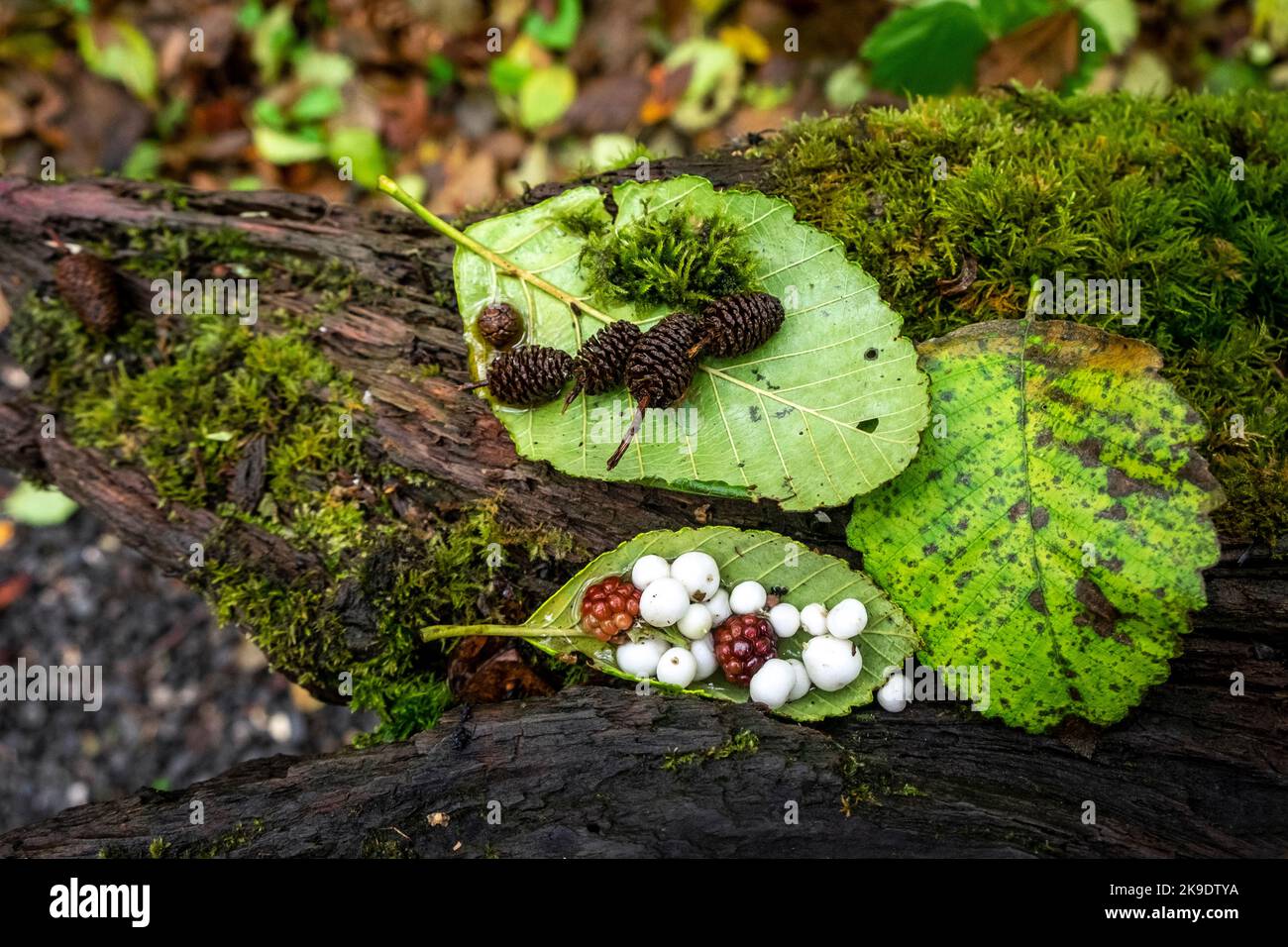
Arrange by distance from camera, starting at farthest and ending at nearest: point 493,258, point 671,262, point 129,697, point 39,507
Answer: point 39,507
point 129,697
point 493,258
point 671,262

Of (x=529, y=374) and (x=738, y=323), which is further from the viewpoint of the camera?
(x=529, y=374)

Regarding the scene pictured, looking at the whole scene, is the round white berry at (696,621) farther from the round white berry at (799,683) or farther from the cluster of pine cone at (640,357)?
the cluster of pine cone at (640,357)

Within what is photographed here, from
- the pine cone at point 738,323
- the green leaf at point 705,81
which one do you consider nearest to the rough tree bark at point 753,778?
the pine cone at point 738,323

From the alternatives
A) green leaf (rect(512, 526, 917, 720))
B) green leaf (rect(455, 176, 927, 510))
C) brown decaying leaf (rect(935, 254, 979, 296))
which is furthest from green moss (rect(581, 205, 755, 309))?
green leaf (rect(512, 526, 917, 720))

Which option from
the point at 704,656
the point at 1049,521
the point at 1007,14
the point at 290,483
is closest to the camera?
the point at 1049,521

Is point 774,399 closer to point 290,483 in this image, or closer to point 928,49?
point 290,483

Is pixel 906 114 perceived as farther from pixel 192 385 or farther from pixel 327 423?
pixel 192 385

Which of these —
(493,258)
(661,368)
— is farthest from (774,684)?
(493,258)
